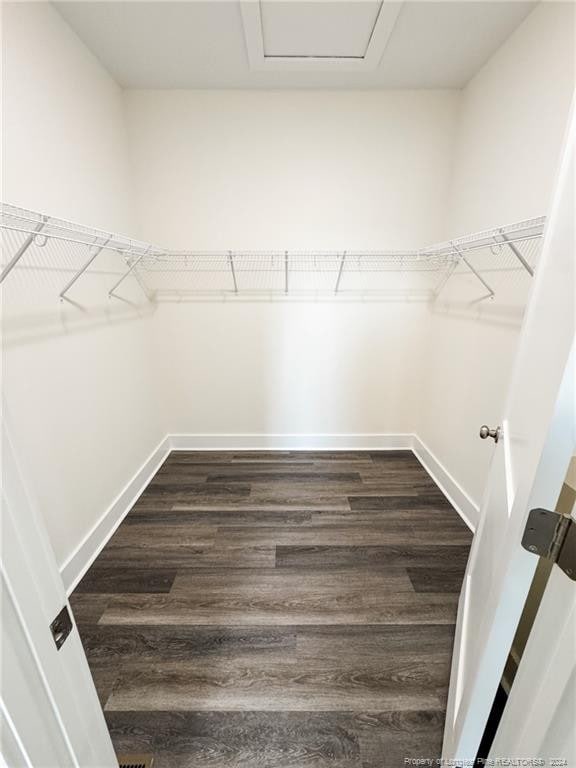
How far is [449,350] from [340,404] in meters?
0.89

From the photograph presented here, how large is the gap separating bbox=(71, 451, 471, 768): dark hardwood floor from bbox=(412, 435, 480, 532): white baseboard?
8 cm

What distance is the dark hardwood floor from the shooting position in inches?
40.8

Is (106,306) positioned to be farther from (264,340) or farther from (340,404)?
(340,404)

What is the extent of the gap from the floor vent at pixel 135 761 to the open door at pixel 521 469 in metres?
0.89

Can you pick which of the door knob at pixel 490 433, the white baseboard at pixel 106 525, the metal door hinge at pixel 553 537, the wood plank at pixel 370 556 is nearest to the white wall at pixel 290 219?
the white baseboard at pixel 106 525

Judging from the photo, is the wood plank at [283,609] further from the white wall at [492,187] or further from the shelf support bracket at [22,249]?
the shelf support bracket at [22,249]

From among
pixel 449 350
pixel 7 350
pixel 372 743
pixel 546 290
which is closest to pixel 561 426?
pixel 546 290

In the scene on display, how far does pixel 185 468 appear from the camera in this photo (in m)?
2.48

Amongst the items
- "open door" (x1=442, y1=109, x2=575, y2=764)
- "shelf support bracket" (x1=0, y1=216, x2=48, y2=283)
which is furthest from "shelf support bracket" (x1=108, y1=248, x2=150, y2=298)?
"open door" (x1=442, y1=109, x2=575, y2=764)

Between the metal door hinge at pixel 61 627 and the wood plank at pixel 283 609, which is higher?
the metal door hinge at pixel 61 627

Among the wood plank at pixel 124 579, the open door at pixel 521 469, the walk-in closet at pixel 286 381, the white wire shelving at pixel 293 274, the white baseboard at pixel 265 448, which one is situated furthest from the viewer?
the white wire shelving at pixel 293 274

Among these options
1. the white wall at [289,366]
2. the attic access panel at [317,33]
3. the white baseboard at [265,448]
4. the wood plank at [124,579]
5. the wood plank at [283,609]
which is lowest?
the wood plank at [124,579]

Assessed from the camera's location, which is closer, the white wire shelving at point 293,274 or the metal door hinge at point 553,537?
the metal door hinge at point 553,537

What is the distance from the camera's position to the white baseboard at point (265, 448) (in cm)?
→ 183
